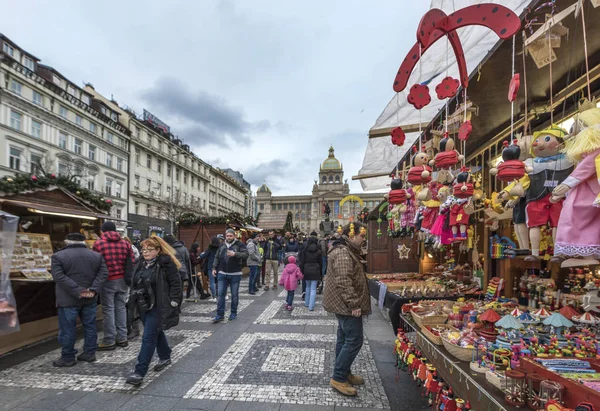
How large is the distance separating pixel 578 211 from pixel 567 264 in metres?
0.81

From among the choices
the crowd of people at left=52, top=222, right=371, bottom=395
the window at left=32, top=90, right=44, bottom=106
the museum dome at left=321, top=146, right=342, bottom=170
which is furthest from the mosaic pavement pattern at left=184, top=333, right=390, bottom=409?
the museum dome at left=321, top=146, right=342, bottom=170

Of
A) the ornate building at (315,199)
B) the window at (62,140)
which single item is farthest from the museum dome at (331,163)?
the window at (62,140)

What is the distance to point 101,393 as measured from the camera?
3.46 metres

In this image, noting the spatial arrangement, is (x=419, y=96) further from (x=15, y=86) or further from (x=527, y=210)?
(x=15, y=86)

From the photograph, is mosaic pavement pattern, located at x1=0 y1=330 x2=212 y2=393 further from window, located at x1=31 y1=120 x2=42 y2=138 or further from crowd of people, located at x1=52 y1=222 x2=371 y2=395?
window, located at x1=31 y1=120 x2=42 y2=138

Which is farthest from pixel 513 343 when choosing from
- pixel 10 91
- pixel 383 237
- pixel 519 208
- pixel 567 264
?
pixel 10 91

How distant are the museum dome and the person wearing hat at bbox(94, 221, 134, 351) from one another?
84.0 metres

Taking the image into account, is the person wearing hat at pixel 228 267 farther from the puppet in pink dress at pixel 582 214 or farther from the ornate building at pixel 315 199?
the ornate building at pixel 315 199

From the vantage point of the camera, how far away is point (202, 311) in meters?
7.29

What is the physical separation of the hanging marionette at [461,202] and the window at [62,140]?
1295 inches

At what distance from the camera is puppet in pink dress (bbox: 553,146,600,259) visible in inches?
77.2

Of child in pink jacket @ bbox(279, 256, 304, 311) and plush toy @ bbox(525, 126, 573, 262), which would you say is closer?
plush toy @ bbox(525, 126, 573, 262)

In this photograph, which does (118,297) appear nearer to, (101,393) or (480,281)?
(101,393)

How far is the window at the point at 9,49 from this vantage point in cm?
2359
